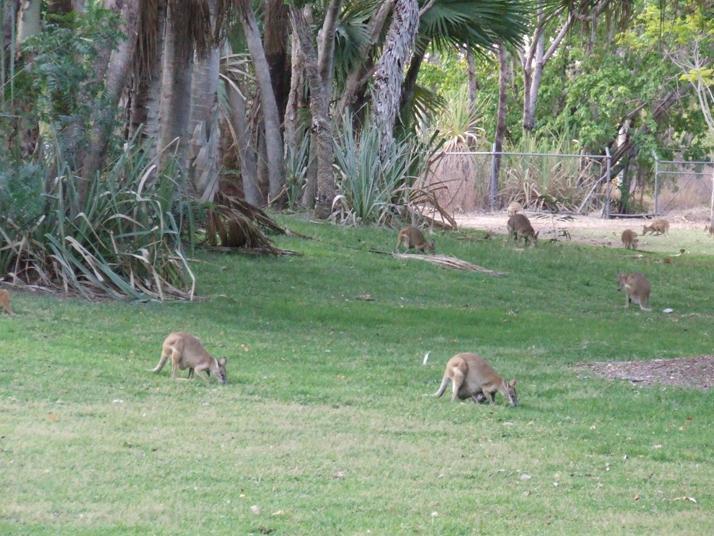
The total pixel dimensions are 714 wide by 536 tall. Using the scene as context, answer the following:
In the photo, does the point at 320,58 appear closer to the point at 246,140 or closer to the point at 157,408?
the point at 246,140

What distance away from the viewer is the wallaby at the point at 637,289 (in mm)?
16984

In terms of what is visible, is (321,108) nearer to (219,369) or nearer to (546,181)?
(219,369)

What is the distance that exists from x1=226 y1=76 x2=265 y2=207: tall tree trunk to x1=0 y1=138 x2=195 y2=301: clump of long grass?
9681 mm

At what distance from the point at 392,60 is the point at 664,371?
1451cm

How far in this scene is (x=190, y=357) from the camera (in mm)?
10375

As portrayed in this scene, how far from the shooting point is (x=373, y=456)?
8273mm

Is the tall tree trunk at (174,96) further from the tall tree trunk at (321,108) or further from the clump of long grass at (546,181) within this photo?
the clump of long grass at (546,181)

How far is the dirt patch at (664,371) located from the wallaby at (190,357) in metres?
3.74

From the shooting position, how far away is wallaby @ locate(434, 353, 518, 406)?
10117mm

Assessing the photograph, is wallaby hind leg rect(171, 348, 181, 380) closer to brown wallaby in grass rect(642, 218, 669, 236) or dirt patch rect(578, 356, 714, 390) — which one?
dirt patch rect(578, 356, 714, 390)

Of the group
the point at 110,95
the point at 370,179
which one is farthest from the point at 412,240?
the point at 110,95

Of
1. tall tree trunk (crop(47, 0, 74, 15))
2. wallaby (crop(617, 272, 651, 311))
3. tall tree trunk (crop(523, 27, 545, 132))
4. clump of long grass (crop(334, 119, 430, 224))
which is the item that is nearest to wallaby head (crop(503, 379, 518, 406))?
wallaby (crop(617, 272, 651, 311))

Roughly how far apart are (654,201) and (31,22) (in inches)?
1053

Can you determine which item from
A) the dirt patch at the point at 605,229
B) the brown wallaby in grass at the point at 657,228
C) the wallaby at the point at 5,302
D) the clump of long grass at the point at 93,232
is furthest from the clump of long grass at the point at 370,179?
the wallaby at the point at 5,302
